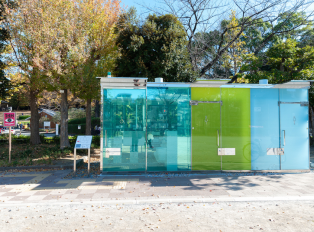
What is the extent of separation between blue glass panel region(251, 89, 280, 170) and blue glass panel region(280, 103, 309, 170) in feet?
0.81

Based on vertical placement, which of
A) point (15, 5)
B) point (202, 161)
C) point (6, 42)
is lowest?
point (202, 161)

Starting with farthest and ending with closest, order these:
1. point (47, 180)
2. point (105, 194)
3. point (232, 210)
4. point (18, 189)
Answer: point (47, 180)
point (18, 189)
point (105, 194)
point (232, 210)

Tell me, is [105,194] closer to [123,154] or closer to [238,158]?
[123,154]

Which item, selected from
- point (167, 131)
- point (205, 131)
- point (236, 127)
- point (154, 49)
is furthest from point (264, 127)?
point (154, 49)

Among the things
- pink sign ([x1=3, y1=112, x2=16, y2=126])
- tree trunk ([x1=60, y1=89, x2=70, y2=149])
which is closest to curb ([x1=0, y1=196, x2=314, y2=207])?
pink sign ([x1=3, y1=112, x2=16, y2=126])

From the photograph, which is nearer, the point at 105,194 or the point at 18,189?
the point at 105,194

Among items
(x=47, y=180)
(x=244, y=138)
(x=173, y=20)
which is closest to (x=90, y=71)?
(x=173, y=20)

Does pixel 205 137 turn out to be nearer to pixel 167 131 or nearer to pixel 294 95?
→ pixel 167 131

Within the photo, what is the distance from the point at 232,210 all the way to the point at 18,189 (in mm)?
5473

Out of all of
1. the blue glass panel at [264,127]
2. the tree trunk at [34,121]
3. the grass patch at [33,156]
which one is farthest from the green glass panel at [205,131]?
the tree trunk at [34,121]

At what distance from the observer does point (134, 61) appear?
10.1 metres

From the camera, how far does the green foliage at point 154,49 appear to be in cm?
966

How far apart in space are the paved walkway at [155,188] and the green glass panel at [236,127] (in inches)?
19.3

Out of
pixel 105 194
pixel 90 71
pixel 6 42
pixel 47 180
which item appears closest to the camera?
pixel 105 194
